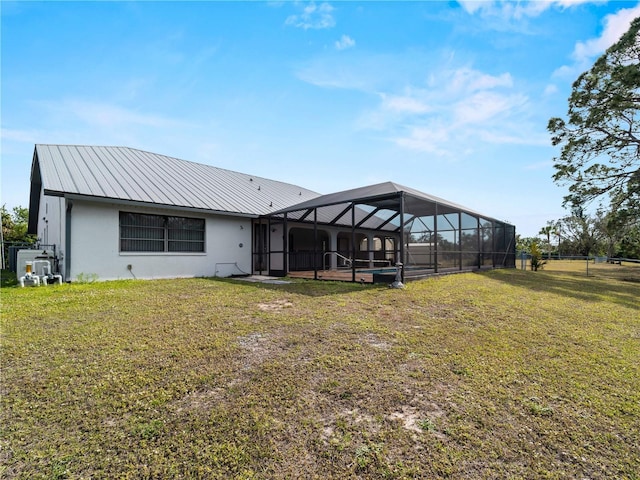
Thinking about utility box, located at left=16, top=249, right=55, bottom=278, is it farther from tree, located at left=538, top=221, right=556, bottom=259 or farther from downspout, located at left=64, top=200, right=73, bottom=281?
tree, located at left=538, top=221, right=556, bottom=259

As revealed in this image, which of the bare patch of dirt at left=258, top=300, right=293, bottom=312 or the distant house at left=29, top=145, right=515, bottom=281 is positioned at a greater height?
the distant house at left=29, top=145, right=515, bottom=281

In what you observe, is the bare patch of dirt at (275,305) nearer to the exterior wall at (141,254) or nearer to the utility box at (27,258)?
the exterior wall at (141,254)

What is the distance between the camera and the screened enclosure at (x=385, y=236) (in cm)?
1012

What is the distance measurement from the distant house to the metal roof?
0.14 ft

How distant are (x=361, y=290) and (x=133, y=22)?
29.7 feet

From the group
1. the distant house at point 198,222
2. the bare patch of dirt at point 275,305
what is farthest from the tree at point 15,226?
the bare patch of dirt at point 275,305

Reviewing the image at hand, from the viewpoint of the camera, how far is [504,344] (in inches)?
169

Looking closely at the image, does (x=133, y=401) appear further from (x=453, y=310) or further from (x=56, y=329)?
(x=453, y=310)

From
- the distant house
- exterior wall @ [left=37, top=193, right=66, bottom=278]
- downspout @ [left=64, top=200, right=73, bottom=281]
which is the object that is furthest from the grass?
exterior wall @ [left=37, top=193, right=66, bottom=278]

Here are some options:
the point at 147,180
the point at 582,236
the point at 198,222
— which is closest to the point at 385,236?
the point at 198,222

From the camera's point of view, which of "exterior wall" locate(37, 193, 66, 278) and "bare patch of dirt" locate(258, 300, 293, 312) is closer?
"bare patch of dirt" locate(258, 300, 293, 312)

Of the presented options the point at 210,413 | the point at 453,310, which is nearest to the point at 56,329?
the point at 210,413

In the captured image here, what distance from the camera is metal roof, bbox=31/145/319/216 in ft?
31.4

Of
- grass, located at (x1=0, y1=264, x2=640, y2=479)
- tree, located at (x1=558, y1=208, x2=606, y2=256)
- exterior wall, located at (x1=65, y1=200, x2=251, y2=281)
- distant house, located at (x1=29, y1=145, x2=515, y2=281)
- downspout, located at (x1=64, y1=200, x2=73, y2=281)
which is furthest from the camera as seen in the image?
tree, located at (x1=558, y1=208, x2=606, y2=256)
